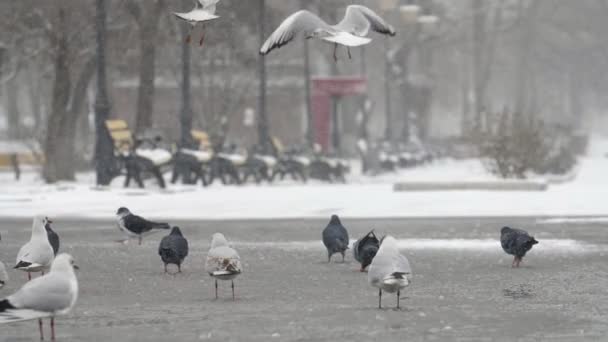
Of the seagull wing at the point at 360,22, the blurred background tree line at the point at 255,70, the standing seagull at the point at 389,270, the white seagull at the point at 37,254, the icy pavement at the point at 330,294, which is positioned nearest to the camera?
the icy pavement at the point at 330,294

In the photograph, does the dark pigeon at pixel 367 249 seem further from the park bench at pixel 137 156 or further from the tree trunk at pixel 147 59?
the tree trunk at pixel 147 59

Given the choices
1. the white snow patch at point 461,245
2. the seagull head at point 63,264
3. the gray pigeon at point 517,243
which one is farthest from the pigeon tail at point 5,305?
the white snow patch at point 461,245

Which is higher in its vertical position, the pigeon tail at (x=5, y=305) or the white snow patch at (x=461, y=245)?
the pigeon tail at (x=5, y=305)

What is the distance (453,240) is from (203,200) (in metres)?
8.52

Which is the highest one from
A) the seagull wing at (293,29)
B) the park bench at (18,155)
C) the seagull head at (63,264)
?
the seagull wing at (293,29)

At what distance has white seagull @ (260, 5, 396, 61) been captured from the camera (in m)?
15.4

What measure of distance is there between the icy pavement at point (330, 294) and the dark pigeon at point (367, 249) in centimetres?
19

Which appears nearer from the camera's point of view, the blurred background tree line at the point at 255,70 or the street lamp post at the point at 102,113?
the street lamp post at the point at 102,113

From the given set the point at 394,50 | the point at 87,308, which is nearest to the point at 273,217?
the point at 87,308

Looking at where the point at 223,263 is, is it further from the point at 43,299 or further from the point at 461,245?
the point at 461,245

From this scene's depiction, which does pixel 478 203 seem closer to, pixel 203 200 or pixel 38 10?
pixel 203 200

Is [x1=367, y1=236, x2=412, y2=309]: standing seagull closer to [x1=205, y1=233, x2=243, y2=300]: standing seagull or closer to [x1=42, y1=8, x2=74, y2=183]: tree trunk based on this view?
[x1=205, y1=233, x2=243, y2=300]: standing seagull

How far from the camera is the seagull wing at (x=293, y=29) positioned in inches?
607

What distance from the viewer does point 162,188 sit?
92.5ft
